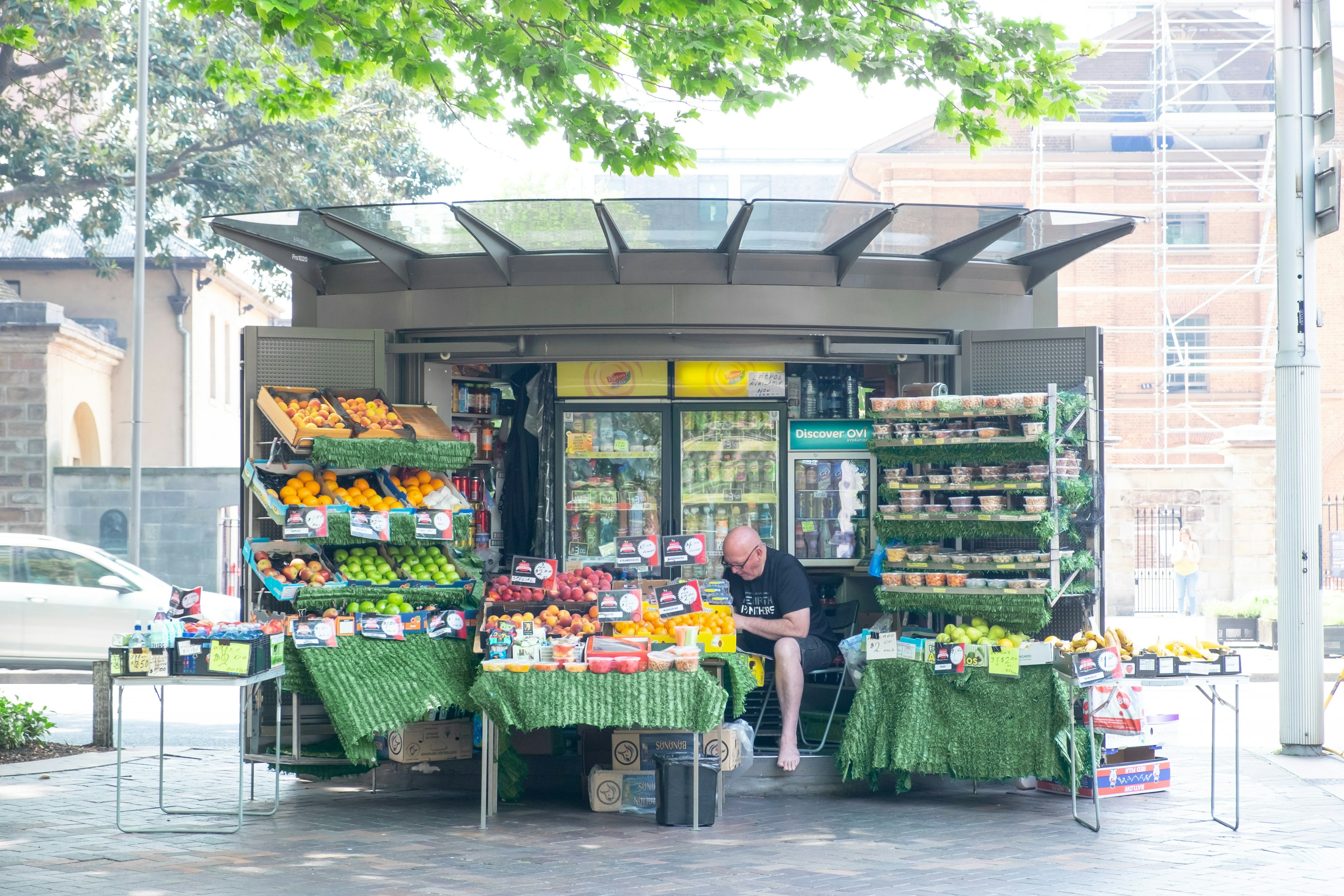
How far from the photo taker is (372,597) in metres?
7.70

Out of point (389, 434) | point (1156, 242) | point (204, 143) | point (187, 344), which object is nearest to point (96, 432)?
point (187, 344)

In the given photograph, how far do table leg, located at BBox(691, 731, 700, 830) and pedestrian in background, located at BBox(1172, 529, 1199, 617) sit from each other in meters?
16.3

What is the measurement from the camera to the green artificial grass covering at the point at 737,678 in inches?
292

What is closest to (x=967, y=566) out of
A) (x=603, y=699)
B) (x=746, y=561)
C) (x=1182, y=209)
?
(x=746, y=561)

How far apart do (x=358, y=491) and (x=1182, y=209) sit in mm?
26462

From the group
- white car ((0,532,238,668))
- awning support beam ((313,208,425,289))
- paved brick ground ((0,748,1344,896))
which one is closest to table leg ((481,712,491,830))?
paved brick ground ((0,748,1344,896))

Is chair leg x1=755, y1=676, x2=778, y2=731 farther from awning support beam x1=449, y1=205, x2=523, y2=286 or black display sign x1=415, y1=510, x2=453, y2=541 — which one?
awning support beam x1=449, y1=205, x2=523, y2=286

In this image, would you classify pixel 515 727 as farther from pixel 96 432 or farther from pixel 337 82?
pixel 96 432

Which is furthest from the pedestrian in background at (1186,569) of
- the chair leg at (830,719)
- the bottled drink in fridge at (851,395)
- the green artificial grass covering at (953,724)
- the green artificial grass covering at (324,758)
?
the green artificial grass covering at (324,758)

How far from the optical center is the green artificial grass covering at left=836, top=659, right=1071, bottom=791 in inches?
286

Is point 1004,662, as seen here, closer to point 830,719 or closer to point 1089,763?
point 1089,763

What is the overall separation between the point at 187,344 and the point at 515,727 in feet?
81.9

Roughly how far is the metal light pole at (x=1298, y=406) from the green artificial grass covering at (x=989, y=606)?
2458 millimetres

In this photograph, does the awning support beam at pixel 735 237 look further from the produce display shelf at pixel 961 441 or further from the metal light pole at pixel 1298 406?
the metal light pole at pixel 1298 406
